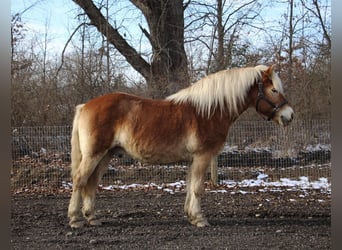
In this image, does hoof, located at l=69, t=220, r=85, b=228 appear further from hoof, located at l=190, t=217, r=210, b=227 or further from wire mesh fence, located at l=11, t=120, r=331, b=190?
wire mesh fence, located at l=11, t=120, r=331, b=190

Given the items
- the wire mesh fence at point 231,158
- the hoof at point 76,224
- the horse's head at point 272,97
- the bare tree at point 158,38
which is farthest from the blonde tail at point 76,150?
the bare tree at point 158,38

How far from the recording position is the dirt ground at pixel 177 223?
3580 mm

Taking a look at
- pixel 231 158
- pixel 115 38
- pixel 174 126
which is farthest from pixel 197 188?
pixel 115 38

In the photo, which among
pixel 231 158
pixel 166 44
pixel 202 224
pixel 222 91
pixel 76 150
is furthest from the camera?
pixel 166 44

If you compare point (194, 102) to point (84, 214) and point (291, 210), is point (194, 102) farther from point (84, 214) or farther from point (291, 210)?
point (291, 210)

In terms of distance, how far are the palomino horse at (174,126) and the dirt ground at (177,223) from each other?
320 mm

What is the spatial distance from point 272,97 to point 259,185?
3.24 meters

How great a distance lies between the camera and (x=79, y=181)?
421 centimetres

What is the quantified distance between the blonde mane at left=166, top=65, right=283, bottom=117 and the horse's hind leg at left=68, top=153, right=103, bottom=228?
113 cm

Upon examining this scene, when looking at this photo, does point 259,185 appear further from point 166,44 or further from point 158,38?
point 158,38

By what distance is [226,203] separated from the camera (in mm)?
5637

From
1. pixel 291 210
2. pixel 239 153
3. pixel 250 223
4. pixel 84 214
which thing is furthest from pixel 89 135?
pixel 239 153

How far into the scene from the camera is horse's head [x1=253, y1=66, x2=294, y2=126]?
4336 millimetres

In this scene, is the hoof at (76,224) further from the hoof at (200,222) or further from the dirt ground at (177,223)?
the hoof at (200,222)
